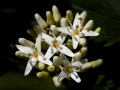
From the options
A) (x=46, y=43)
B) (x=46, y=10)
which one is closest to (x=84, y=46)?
(x=46, y=43)

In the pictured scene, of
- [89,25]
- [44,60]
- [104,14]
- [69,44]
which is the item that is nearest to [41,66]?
[44,60]

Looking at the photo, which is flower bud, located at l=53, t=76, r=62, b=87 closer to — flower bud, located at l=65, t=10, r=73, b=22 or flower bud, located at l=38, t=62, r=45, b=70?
flower bud, located at l=38, t=62, r=45, b=70

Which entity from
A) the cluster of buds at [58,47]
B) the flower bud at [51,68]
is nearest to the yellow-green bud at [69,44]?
the cluster of buds at [58,47]

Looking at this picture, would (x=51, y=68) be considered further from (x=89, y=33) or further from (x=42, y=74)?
(x=89, y=33)

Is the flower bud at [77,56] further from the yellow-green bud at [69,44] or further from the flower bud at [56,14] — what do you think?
the flower bud at [56,14]

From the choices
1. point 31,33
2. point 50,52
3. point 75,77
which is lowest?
point 75,77

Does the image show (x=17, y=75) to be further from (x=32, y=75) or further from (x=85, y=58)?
(x=85, y=58)
